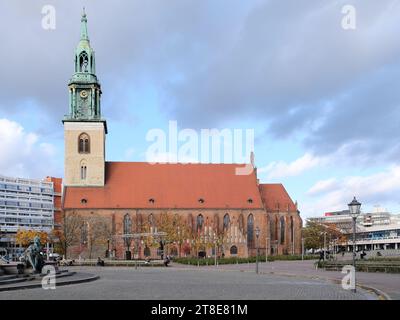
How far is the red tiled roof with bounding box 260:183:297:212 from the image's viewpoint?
96500 millimetres

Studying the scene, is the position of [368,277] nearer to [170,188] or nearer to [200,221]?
[200,221]

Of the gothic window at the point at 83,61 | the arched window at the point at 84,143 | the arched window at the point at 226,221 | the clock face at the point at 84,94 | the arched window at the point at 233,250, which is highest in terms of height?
the gothic window at the point at 83,61

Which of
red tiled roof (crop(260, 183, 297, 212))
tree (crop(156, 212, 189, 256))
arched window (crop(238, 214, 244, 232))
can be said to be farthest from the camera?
red tiled roof (crop(260, 183, 297, 212))

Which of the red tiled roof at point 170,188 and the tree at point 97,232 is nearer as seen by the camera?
the tree at point 97,232

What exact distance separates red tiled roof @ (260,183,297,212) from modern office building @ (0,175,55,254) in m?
84.3

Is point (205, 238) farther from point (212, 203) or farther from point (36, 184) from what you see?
point (36, 184)

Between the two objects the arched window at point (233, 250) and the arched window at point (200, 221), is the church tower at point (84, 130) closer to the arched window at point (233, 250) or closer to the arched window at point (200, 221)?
the arched window at point (200, 221)

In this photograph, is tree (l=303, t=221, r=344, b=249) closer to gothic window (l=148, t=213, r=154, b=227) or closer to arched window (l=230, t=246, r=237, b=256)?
arched window (l=230, t=246, r=237, b=256)

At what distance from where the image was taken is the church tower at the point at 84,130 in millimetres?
87188

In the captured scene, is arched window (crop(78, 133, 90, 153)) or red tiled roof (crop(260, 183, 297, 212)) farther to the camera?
red tiled roof (crop(260, 183, 297, 212))

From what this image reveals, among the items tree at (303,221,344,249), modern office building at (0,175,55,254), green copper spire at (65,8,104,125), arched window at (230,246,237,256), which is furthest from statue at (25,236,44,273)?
modern office building at (0,175,55,254)

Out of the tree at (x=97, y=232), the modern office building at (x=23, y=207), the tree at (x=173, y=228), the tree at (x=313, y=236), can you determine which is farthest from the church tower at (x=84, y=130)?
the modern office building at (x=23, y=207)

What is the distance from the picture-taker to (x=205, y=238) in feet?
295
